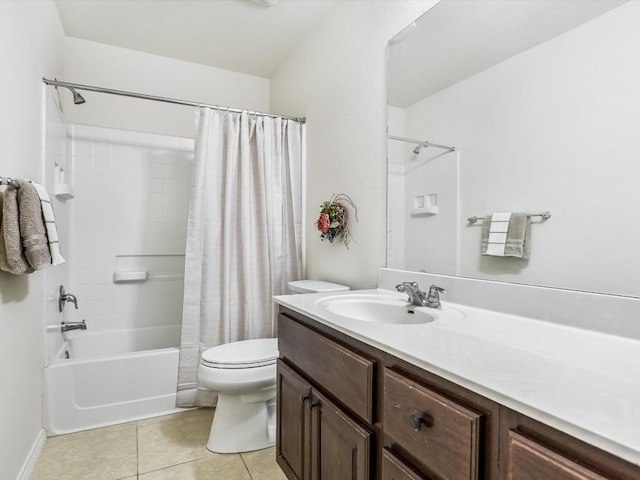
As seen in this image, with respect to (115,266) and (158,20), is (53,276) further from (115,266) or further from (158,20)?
(158,20)

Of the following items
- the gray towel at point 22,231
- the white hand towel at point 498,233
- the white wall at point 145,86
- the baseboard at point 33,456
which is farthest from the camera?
the white wall at point 145,86

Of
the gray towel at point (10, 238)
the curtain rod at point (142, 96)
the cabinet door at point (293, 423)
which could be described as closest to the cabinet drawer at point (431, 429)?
the cabinet door at point (293, 423)

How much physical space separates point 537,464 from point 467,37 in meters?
1.45

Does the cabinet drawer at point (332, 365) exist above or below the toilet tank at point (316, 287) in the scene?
below

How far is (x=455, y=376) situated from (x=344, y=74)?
188 centimetres

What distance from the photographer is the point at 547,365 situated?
718mm

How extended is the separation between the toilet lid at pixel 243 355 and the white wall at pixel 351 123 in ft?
1.83

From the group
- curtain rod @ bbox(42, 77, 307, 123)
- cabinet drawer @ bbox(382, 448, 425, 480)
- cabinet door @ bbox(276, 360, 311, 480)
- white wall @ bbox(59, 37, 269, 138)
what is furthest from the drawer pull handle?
white wall @ bbox(59, 37, 269, 138)

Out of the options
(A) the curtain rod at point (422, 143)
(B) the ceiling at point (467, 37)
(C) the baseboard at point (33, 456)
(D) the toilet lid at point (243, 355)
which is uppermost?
(B) the ceiling at point (467, 37)

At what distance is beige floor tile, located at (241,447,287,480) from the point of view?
1688 millimetres

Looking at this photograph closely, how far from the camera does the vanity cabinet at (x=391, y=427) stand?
549 mm

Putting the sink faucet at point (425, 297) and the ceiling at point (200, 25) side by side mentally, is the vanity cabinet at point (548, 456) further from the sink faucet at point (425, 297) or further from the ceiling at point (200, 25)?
the ceiling at point (200, 25)

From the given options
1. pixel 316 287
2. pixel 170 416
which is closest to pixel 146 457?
pixel 170 416

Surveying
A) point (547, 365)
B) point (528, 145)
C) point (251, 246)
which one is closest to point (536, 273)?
point (528, 145)
